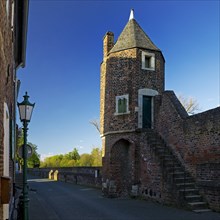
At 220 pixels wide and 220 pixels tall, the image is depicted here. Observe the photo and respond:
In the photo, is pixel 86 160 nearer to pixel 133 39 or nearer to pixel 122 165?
pixel 122 165

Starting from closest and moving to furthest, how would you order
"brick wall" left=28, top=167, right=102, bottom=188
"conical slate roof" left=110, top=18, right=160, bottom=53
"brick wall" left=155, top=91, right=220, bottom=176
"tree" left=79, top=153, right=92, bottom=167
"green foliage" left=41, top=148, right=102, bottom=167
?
"brick wall" left=155, top=91, right=220, bottom=176, "conical slate roof" left=110, top=18, right=160, bottom=53, "brick wall" left=28, top=167, right=102, bottom=188, "green foliage" left=41, top=148, right=102, bottom=167, "tree" left=79, top=153, right=92, bottom=167

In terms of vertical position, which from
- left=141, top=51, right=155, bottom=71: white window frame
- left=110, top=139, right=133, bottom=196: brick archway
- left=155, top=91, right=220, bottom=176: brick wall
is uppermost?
left=141, top=51, right=155, bottom=71: white window frame

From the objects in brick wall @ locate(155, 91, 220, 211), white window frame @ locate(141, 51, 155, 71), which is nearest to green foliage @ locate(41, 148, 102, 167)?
white window frame @ locate(141, 51, 155, 71)

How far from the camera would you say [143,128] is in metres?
17.1

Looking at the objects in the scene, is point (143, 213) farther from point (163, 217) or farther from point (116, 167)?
point (116, 167)

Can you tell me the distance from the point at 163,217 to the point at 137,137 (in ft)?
22.0

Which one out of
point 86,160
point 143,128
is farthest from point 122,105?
point 86,160

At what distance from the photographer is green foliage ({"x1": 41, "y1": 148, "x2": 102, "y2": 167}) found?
56.9m

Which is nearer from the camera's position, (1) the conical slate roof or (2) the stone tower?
(2) the stone tower

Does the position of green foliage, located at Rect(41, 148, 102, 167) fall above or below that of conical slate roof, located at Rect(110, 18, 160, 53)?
below

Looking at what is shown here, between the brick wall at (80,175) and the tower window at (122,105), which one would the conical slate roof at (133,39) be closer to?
the tower window at (122,105)

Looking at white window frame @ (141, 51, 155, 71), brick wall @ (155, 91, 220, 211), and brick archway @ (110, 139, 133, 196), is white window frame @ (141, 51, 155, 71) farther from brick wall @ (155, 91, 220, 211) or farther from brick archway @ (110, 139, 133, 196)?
brick archway @ (110, 139, 133, 196)

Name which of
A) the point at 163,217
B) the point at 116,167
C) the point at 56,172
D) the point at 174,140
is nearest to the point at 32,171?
the point at 56,172

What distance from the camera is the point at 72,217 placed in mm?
11094
